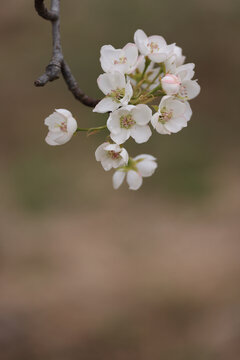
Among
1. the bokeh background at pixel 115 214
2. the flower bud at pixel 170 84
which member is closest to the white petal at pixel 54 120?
the flower bud at pixel 170 84

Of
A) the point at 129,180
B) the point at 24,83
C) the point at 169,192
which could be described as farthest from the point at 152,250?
the point at 129,180

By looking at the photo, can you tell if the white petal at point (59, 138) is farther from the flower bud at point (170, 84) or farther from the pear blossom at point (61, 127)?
the flower bud at point (170, 84)

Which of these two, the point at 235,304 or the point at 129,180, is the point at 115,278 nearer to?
the point at 235,304

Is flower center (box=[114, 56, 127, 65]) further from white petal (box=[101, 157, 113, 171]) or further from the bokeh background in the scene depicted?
the bokeh background

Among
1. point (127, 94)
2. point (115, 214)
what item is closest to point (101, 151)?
point (127, 94)

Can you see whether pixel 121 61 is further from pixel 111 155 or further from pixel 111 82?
pixel 111 155
